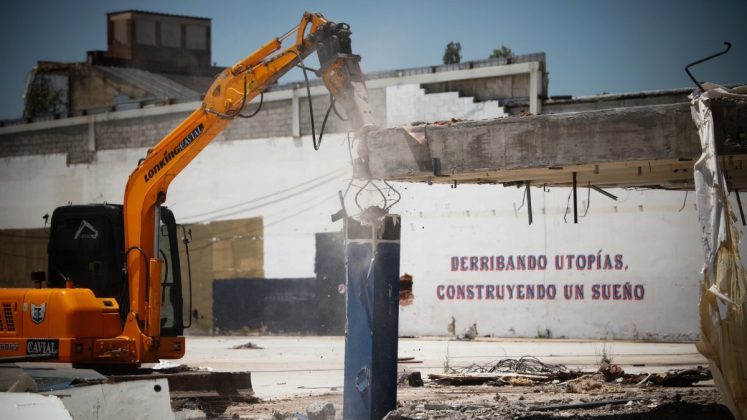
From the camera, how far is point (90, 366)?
1453cm

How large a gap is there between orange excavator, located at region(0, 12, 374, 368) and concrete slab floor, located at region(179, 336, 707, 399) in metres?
2.74

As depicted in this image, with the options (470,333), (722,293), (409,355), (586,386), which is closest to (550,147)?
(722,293)

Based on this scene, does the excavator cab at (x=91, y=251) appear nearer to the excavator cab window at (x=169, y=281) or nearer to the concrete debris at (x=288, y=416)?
the excavator cab window at (x=169, y=281)

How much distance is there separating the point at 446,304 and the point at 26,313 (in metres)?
20.9

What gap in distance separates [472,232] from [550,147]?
22.4 metres

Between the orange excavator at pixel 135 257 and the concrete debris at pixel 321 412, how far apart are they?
2.86m

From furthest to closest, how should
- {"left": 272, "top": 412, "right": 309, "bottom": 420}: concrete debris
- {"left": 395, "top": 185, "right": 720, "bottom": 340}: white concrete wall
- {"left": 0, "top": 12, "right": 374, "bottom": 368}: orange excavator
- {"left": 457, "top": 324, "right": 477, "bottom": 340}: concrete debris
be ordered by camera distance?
{"left": 457, "top": 324, "right": 477, "bottom": 340}: concrete debris
{"left": 395, "top": 185, "right": 720, "bottom": 340}: white concrete wall
{"left": 0, "top": 12, "right": 374, "bottom": 368}: orange excavator
{"left": 272, "top": 412, "right": 309, "bottom": 420}: concrete debris

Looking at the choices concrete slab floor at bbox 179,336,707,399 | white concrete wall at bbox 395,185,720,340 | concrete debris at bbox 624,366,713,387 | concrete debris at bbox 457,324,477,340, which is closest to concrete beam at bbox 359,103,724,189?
concrete debris at bbox 624,366,713,387

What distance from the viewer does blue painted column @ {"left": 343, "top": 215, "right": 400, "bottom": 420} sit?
484 inches

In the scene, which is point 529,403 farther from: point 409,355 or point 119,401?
point 409,355

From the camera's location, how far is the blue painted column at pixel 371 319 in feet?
40.3

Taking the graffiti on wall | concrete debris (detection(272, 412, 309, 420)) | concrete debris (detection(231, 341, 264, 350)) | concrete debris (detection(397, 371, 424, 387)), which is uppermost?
the graffiti on wall

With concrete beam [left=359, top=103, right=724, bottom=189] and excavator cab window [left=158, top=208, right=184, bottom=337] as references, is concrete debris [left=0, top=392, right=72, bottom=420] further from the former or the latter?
excavator cab window [left=158, top=208, right=184, bottom=337]

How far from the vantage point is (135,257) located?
1488 centimetres
